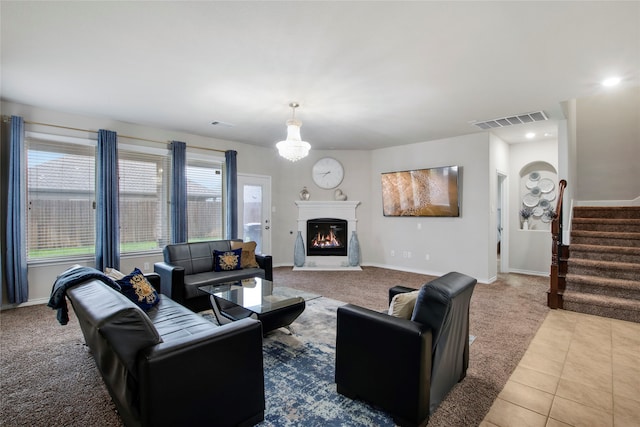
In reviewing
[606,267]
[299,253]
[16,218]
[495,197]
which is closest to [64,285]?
→ [16,218]

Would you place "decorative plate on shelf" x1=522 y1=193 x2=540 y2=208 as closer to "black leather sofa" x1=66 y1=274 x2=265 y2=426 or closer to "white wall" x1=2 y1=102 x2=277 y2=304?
"white wall" x1=2 y1=102 x2=277 y2=304

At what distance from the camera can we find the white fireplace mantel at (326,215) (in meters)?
6.52

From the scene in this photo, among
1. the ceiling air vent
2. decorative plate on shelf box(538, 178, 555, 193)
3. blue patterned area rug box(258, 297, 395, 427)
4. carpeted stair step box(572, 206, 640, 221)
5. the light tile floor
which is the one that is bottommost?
the light tile floor

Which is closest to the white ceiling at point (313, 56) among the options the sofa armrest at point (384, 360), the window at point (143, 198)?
the window at point (143, 198)

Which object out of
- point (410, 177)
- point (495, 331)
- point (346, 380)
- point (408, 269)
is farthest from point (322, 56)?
point (408, 269)

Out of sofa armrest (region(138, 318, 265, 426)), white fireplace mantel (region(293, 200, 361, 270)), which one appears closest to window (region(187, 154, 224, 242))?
white fireplace mantel (region(293, 200, 361, 270))

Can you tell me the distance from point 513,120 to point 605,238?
222 cm

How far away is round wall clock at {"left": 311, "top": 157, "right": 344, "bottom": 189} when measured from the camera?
6.73 m

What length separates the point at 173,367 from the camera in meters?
1.48

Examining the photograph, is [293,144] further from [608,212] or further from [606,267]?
[608,212]

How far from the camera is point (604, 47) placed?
2510mm

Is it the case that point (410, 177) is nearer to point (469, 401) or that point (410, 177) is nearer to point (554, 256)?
point (554, 256)

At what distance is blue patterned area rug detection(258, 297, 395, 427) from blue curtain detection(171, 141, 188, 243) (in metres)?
2.84

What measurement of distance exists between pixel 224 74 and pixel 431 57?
1.93 meters
